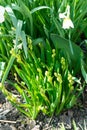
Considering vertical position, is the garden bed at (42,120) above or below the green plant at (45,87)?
below

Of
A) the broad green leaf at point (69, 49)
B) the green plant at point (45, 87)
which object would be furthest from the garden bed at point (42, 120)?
the broad green leaf at point (69, 49)

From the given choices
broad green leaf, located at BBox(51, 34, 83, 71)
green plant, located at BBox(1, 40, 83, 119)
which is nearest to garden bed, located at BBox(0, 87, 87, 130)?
green plant, located at BBox(1, 40, 83, 119)

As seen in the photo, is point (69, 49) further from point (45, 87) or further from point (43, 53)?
point (45, 87)

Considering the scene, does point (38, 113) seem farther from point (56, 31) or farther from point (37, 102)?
point (56, 31)

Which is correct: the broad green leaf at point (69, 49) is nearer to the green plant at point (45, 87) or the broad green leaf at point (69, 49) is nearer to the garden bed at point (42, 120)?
the green plant at point (45, 87)

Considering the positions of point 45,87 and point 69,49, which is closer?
point 45,87

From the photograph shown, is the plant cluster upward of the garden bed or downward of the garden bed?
upward

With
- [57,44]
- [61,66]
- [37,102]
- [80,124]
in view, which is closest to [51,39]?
[57,44]

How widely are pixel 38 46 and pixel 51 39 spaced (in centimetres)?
12

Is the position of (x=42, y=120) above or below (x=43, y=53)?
below

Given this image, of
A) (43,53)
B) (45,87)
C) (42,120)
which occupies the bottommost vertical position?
(42,120)

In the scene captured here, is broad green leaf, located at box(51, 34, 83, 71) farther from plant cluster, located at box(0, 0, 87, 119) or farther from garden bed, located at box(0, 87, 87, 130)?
garden bed, located at box(0, 87, 87, 130)

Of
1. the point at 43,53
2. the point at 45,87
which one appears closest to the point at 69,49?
the point at 43,53

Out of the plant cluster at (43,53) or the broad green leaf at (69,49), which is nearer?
the plant cluster at (43,53)
